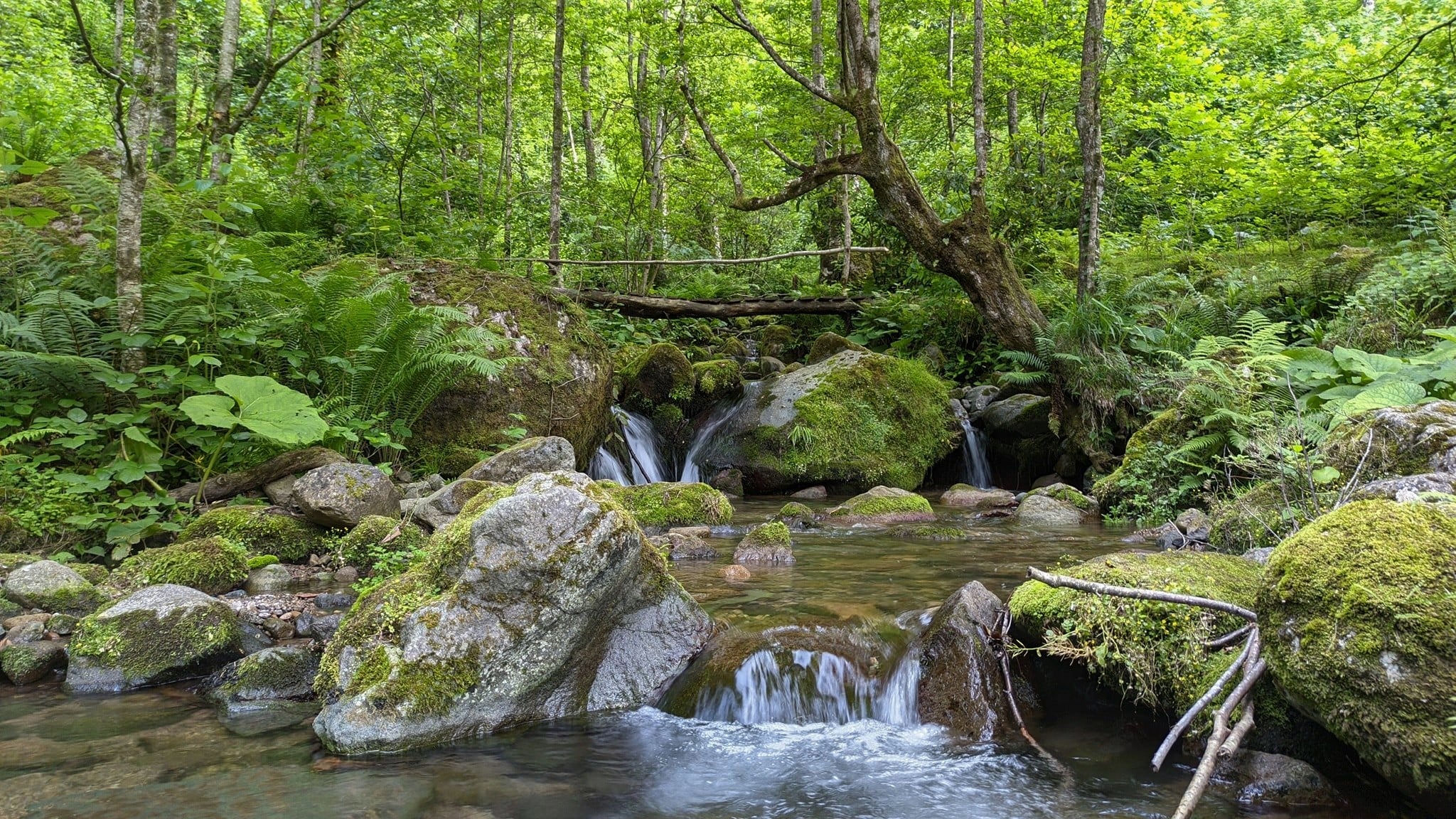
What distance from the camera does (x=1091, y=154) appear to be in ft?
36.8

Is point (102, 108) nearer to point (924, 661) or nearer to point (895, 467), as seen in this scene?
point (895, 467)

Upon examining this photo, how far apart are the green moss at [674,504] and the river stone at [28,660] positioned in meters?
4.71

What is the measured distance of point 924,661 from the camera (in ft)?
14.0

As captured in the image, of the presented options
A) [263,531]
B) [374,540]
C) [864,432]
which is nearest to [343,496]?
[374,540]

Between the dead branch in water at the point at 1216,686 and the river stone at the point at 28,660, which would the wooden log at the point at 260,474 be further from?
the dead branch in water at the point at 1216,686

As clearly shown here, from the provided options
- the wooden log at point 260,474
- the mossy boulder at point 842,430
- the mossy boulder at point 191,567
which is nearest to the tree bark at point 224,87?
the wooden log at point 260,474

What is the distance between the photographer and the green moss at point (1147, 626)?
3455 mm

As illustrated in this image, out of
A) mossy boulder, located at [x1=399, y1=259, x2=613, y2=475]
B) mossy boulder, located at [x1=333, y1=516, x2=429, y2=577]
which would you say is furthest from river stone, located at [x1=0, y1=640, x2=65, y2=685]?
mossy boulder, located at [x1=399, y1=259, x2=613, y2=475]

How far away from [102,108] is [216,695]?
42.2ft

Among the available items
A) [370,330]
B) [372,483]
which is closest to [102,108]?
[370,330]

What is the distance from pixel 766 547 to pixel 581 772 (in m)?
3.64

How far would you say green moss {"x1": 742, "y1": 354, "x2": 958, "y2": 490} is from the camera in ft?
36.4

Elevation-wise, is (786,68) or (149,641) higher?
(786,68)

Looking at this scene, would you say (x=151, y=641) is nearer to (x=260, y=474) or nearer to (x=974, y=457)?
(x=260, y=474)
